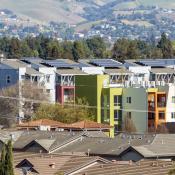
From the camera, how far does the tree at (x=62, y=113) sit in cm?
7112

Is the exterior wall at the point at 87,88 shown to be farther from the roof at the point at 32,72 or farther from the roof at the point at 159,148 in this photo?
the roof at the point at 159,148

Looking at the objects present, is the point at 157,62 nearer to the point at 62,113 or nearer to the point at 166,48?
the point at 62,113

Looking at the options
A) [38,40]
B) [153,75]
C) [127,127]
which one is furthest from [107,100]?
[38,40]

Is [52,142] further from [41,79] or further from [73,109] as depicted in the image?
[41,79]

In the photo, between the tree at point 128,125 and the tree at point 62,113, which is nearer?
the tree at point 62,113

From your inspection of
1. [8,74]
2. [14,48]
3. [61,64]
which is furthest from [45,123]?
[14,48]

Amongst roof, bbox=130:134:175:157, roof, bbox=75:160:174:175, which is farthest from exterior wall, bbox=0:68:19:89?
roof, bbox=75:160:174:175

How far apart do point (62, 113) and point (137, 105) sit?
723 cm

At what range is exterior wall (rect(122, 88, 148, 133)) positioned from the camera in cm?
7606

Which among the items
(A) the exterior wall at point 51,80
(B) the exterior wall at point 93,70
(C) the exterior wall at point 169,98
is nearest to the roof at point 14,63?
(A) the exterior wall at point 51,80

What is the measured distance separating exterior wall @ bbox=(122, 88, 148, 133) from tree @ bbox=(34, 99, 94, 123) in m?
3.27

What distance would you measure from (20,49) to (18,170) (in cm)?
6727

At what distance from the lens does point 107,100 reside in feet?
255

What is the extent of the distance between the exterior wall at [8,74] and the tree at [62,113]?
29.6 ft
